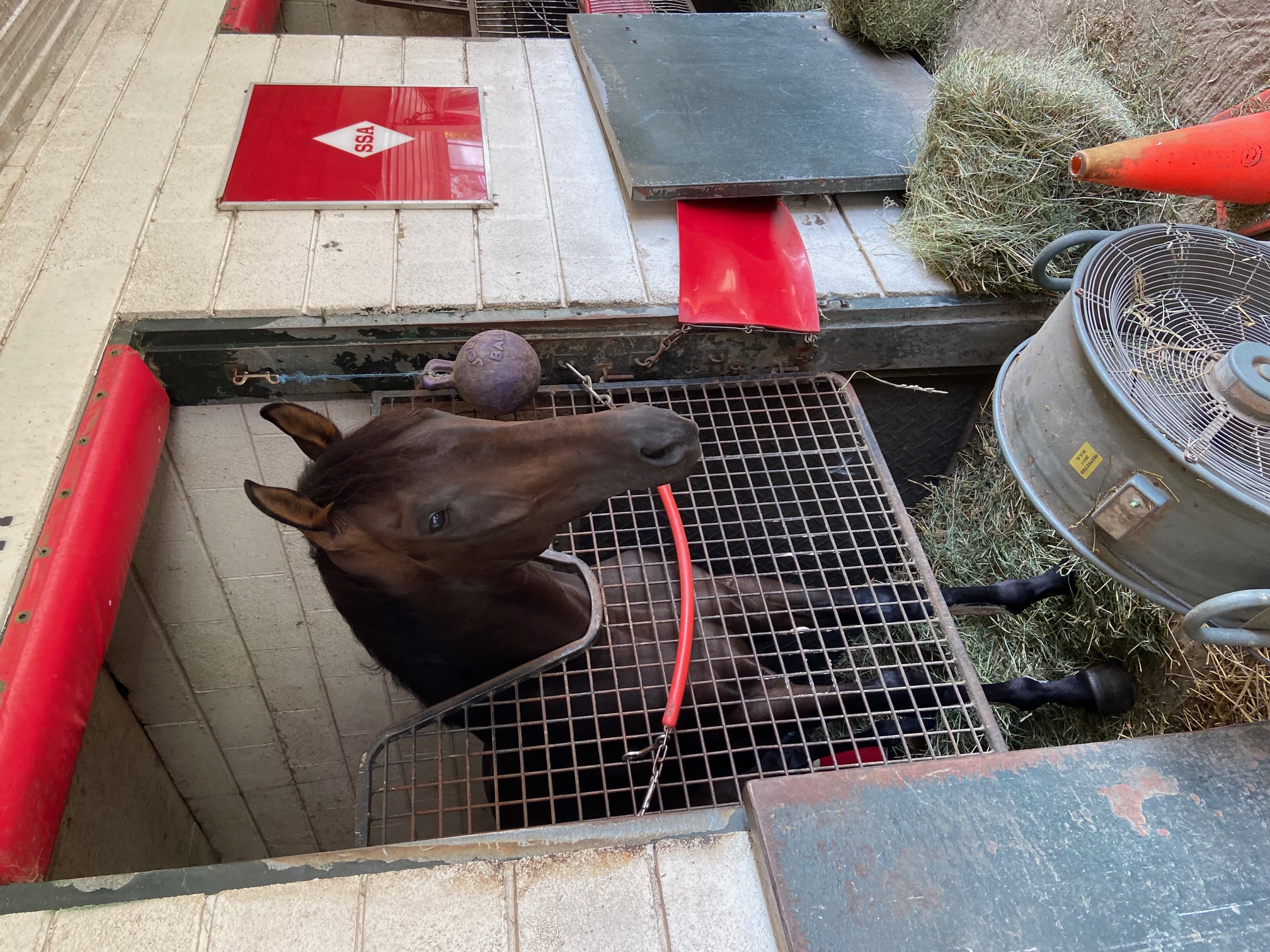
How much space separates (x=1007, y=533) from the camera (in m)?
2.76

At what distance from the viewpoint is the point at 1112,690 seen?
2.38 metres

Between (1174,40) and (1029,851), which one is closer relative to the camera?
(1029,851)

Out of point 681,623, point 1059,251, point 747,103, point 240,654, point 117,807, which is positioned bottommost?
point 117,807

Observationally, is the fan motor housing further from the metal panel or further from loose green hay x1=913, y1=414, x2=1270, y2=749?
the metal panel

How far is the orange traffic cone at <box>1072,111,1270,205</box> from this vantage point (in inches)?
78.8

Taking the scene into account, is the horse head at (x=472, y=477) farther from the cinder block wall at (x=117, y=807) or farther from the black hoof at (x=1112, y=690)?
the black hoof at (x=1112, y=690)

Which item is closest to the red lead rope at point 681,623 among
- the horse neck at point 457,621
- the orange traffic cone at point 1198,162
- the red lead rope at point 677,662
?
the red lead rope at point 677,662

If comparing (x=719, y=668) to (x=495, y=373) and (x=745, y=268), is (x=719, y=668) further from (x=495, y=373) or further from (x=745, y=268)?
(x=745, y=268)

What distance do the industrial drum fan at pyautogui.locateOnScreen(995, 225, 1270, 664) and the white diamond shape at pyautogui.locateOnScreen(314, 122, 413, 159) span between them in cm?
232

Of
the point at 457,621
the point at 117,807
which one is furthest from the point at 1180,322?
the point at 117,807

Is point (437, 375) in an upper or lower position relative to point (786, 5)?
lower

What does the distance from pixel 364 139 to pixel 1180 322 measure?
267 cm

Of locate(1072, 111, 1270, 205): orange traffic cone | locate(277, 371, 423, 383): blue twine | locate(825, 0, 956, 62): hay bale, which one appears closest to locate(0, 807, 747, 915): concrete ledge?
locate(277, 371, 423, 383): blue twine

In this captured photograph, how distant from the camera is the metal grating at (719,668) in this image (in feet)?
5.93
